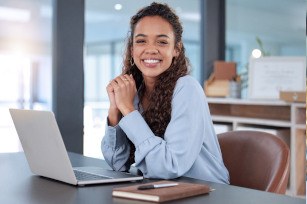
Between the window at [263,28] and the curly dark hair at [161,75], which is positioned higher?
the window at [263,28]

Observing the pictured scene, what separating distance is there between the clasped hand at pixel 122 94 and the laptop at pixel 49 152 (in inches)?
9.0

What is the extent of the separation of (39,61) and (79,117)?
0.43 metres

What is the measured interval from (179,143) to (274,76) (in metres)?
2.46

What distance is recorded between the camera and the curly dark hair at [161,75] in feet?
5.82

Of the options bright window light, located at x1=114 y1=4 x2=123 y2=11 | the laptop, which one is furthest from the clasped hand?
bright window light, located at x1=114 y1=4 x2=123 y2=11

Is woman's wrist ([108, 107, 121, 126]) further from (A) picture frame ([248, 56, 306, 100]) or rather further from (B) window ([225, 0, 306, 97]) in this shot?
(B) window ([225, 0, 306, 97])

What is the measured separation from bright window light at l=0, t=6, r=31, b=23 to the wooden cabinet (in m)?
1.56

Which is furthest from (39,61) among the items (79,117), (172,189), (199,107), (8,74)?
(172,189)

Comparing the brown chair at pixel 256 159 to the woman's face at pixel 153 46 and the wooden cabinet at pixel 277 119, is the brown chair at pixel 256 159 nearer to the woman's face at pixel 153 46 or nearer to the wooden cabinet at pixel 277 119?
the woman's face at pixel 153 46

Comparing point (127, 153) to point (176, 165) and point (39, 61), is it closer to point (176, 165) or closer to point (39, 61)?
point (176, 165)

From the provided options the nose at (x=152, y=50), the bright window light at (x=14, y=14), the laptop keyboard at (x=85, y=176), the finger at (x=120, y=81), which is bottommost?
Answer: the laptop keyboard at (x=85, y=176)

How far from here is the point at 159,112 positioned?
1.77 metres

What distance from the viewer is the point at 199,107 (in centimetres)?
167

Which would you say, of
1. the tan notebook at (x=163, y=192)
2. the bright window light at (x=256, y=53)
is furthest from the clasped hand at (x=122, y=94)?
the bright window light at (x=256, y=53)
